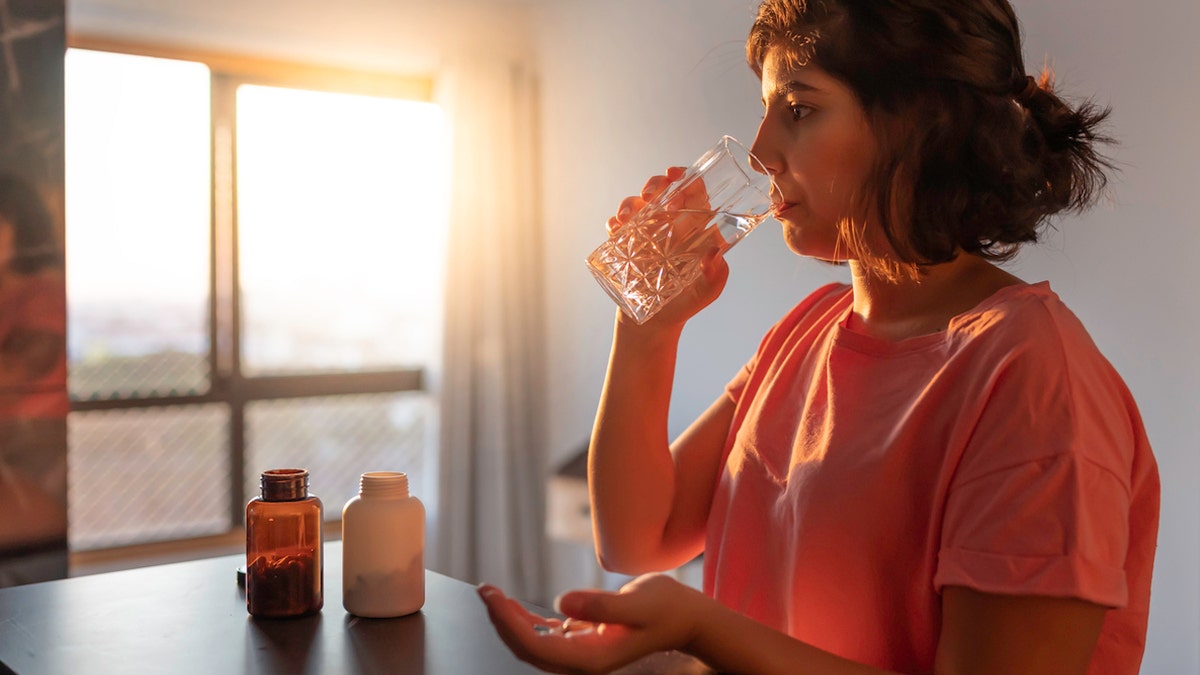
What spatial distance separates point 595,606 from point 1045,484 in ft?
1.10

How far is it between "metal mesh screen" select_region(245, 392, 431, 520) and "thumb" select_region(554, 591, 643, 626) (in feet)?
10.4

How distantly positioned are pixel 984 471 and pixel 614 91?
3006mm

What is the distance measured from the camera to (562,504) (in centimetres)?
317

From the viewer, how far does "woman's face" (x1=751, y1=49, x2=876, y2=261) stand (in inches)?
38.8

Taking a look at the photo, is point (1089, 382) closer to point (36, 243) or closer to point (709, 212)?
point (709, 212)

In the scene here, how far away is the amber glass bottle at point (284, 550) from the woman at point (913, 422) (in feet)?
1.19

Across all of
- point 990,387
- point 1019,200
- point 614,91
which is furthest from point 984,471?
point 614,91

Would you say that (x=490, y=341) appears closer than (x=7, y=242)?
No

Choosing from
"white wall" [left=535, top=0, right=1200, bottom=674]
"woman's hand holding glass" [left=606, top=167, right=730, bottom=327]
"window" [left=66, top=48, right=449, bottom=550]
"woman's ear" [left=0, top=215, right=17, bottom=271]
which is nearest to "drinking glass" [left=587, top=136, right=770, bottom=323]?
"woman's hand holding glass" [left=606, top=167, right=730, bottom=327]

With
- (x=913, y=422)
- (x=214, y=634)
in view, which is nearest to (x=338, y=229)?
(x=214, y=634)

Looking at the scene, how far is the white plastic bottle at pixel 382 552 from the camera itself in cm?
110

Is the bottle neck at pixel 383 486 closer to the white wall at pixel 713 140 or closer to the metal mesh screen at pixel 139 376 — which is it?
the white wall at pixel 713 140

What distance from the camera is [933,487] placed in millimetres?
898

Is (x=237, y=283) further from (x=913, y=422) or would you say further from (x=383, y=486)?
(x=913, y=422)
